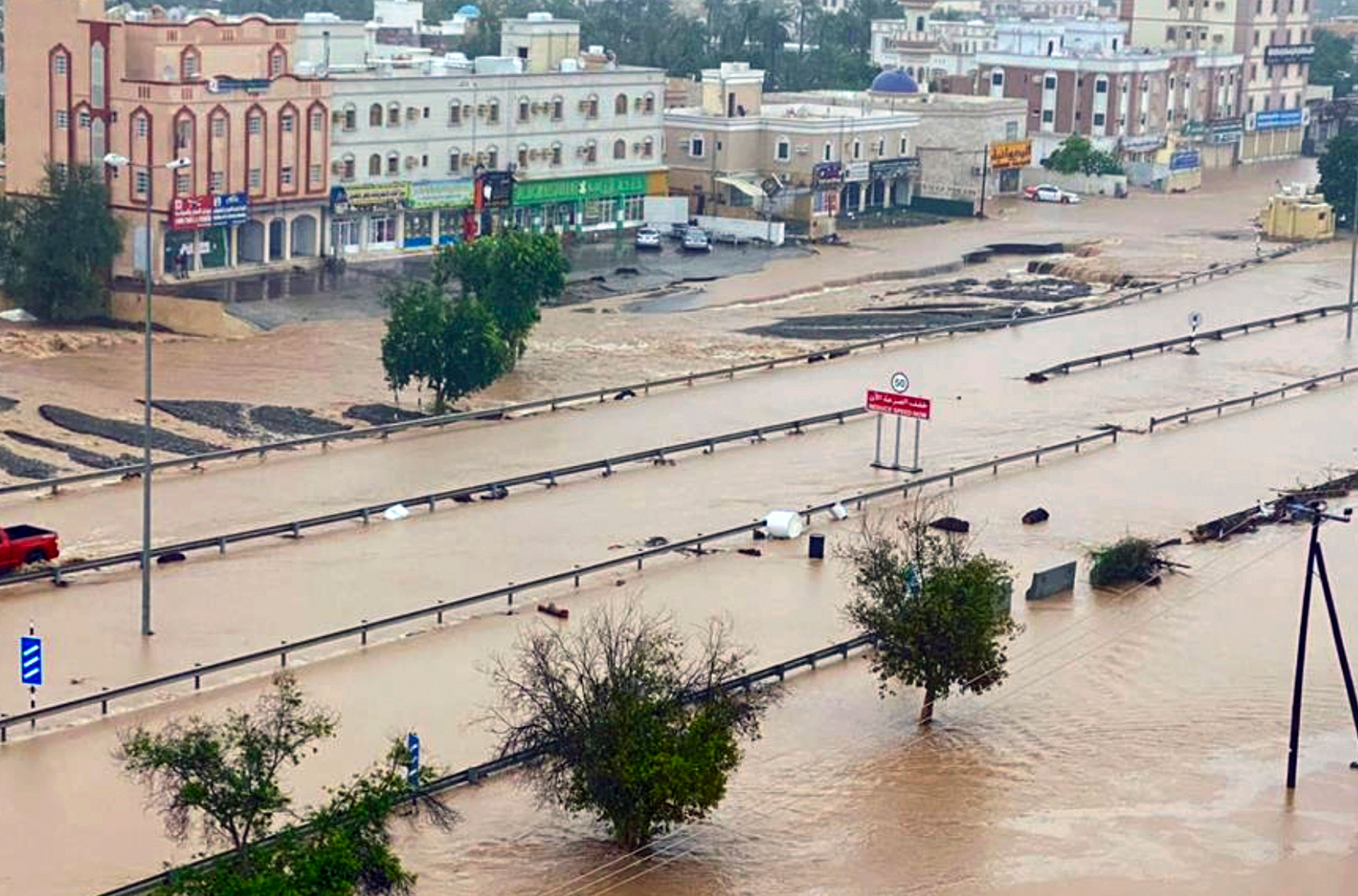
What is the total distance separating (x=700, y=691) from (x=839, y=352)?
29.1 m

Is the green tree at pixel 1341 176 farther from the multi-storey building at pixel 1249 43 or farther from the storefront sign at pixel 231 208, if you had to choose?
the storefront sign at pixel 231 208

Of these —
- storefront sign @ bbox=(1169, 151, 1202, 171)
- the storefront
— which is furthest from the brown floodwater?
storefront sign @ bbox=(1169, 151, 1202, 171)

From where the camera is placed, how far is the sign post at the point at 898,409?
41.0 m

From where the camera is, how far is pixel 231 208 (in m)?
58.2

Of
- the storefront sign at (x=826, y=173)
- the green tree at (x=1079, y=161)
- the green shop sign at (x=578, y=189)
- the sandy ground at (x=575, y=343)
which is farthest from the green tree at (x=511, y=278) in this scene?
the green tree at (x=1079, y=161)

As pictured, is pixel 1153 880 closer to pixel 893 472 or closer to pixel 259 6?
pixel 893 472

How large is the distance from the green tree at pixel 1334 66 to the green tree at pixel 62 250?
81.2 meters

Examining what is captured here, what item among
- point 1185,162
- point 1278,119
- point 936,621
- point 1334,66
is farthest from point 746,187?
point 1334,66

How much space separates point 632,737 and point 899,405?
19.2 metres

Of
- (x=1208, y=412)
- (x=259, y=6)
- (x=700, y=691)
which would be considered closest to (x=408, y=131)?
(x=1208, y=412)

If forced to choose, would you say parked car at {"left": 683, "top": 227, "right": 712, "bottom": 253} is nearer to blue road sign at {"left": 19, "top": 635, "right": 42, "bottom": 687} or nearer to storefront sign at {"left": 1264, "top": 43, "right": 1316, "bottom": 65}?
blue road sign at {"left": 19, "top": 635, "right": 42, "bottom": 687}

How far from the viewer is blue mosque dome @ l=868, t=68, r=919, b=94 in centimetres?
8794

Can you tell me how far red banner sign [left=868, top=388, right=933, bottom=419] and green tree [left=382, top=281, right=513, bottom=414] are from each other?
24.7 feet

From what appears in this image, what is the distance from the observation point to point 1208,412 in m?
48.8
